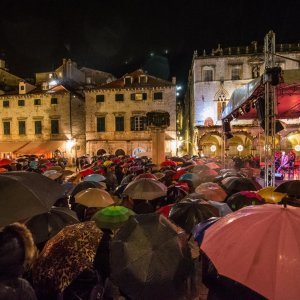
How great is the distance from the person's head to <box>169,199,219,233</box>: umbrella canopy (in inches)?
107

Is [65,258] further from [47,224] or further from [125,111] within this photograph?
[125,111]

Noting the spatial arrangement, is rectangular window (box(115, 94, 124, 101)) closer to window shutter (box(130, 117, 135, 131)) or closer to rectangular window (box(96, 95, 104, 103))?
rectangular window (box(96, 95, 104, 103))

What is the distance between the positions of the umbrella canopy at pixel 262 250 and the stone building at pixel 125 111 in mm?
35224

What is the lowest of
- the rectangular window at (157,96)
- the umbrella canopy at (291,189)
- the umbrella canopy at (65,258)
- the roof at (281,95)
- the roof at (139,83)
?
the umbrella canopy at (65,258)

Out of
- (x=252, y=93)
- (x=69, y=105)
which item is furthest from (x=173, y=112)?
(x=252, y=93)

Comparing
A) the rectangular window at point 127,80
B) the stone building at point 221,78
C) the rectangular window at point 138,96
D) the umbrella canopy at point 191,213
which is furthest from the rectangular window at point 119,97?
the umbrella canopy at point 191,213

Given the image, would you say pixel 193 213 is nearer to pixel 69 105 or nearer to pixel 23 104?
pixel 69 105

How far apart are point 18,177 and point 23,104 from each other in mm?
40874

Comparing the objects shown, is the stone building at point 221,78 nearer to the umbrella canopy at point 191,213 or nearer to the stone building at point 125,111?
the stone building at point 125,111

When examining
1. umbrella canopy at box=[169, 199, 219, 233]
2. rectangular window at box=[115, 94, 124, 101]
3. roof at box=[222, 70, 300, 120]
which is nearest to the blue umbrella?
umbrella canopy at box=[169, 199, 219, 233]

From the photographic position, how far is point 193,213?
16.9 feet

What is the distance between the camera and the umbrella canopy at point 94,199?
21.9ft

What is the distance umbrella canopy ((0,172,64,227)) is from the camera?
11.7 ft

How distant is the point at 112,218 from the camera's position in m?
5.22
